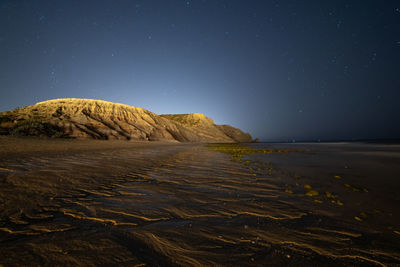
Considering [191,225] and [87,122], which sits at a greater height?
[87,122]

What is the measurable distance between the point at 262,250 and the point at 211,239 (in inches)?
20.0

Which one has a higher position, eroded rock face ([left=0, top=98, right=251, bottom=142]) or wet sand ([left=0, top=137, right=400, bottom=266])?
eroded rock face ([left=0, top=98, right=251, bottom=142])

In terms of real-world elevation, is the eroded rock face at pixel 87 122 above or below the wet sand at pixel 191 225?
above

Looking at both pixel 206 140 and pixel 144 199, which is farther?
pixel 206 140

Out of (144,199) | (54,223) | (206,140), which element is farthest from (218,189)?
(206,140)

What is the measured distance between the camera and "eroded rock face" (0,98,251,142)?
25.8 meters

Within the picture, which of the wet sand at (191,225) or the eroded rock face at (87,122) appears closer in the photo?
the wet sand at (191,225)

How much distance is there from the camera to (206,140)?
6762cm

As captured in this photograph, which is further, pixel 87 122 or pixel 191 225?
pixel 87 122

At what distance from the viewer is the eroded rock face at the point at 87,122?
2581 centimetres

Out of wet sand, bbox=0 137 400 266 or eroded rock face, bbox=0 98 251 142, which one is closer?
Result: wet sand, bbox=0 137 400 266

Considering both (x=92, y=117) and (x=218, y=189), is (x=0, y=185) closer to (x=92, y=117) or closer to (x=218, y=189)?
(x=218, y=189)

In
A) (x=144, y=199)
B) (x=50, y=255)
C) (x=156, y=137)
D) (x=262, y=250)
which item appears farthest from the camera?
(x=156, y=137)

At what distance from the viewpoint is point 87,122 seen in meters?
31.8
